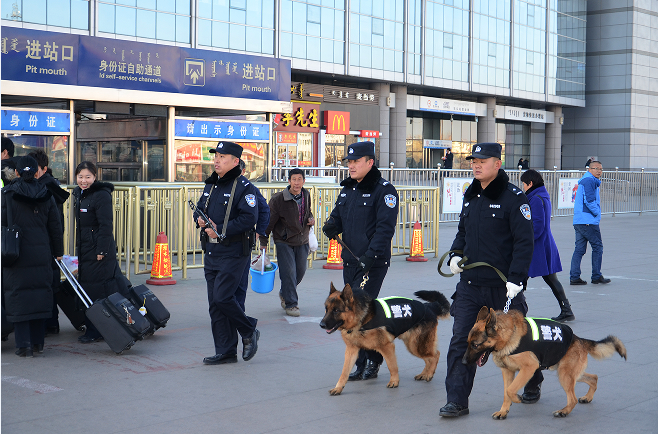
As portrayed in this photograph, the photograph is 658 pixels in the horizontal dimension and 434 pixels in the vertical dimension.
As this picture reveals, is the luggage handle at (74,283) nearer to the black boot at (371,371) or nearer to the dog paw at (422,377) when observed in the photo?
the black boot at (371,371)

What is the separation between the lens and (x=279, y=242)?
9031 mm

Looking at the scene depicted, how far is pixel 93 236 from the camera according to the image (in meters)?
7.24

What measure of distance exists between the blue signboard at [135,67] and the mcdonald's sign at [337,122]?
2412 centimetres

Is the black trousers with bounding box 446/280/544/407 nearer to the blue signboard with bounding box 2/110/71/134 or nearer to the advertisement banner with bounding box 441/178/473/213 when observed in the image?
the blue signboard with bounding box 2/110/71/134

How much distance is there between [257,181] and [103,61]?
388cm

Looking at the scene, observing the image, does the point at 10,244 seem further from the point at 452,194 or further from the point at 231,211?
the point at 452,194

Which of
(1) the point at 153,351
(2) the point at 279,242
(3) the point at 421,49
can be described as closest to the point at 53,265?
(1) the point at 153,351

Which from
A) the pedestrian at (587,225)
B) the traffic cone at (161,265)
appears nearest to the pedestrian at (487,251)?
the traffic cone at (161,265)

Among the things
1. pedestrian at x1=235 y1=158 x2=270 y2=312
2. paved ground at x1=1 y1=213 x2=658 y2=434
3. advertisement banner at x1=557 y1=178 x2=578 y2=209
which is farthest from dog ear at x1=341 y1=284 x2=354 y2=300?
advertisement banner at x1=557 y1=178 x2=578 y2=209

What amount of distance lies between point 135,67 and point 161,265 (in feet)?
12.4

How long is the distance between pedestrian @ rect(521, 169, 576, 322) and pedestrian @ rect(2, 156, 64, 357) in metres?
5.10

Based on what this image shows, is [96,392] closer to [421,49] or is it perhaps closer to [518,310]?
[518,310]

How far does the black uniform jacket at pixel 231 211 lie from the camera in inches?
252

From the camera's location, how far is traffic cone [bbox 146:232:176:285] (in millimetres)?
10750
